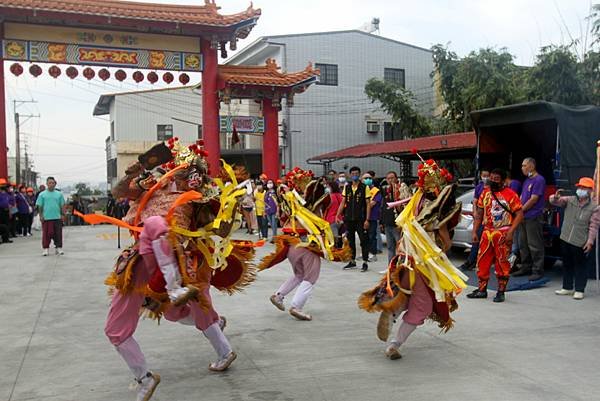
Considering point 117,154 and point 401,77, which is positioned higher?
point 401,77

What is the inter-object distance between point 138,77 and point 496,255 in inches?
524

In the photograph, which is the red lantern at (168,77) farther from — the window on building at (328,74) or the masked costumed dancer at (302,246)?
the masked costumed dancer at (302,246)

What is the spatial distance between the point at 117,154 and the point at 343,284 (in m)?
33.2

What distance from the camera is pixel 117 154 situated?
129ft

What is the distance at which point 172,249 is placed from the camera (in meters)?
4.09

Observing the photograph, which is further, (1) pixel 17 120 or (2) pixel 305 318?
(1) pixel 17 120

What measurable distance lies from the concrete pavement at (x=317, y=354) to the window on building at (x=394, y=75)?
71.2 feet

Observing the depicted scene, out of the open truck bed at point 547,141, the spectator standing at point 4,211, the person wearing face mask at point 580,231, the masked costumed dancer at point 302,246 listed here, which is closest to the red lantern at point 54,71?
the spectator standing at point 4,211

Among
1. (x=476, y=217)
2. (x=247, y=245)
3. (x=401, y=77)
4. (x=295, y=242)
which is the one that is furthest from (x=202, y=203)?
(x=401, y=77)

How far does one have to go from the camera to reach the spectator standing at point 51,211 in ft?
40.0

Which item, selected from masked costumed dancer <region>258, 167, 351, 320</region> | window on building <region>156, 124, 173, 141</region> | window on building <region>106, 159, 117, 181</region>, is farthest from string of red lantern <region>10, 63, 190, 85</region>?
window on building <region>106, 159, 117, 181</region>

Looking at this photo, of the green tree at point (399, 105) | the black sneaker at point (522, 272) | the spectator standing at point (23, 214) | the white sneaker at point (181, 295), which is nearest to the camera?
the white sneaker at point (181, 295)

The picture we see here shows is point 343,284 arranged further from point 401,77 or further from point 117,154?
point 117,154

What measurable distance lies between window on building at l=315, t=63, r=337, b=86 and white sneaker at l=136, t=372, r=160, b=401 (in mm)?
24071
